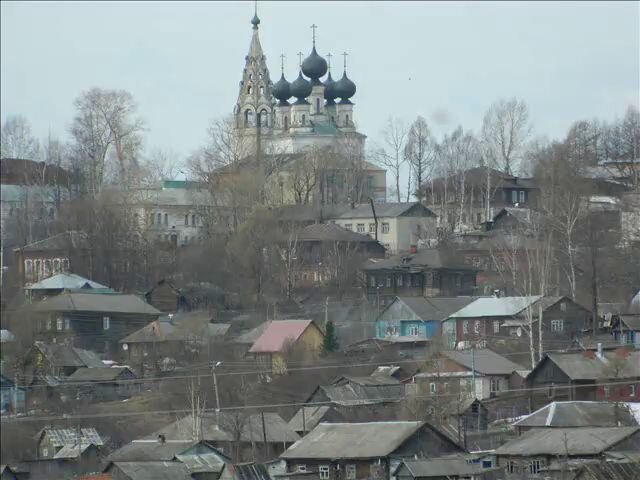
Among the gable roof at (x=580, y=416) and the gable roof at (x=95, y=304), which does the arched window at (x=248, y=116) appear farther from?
the gable roof at (x=580, y=416)

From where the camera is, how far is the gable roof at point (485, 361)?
4334 cm

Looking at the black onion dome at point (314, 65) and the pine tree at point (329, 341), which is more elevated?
the black onion dome at point (314, 65)

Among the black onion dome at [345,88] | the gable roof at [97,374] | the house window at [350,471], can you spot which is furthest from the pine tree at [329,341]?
the black onion dome at [345,88]

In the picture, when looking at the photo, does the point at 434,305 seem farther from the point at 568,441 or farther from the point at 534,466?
the point at 534,466

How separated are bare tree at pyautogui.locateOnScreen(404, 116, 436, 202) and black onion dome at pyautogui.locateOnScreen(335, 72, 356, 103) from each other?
410 inches

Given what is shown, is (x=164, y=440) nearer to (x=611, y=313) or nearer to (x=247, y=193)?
(x=611, y=313)

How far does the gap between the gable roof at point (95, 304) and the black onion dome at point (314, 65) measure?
25412 millimetres

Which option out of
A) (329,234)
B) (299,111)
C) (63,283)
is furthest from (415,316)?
(299,111)

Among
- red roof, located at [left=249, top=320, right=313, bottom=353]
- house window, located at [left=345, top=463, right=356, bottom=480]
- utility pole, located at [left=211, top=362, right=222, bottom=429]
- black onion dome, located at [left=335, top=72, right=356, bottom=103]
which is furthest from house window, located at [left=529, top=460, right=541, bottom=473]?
black onion dome, located at [left=335, top=72, right=356, bottom=103]

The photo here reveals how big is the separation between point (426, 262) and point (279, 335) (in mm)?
7690

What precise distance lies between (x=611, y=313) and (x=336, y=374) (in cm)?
637

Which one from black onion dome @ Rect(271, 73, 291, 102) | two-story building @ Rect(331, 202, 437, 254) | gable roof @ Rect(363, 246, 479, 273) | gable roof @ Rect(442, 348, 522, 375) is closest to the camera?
gable roof @ Rect(442, 348, 522, 375)

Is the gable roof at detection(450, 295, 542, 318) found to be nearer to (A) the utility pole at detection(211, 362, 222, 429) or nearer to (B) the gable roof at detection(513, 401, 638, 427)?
(A) the utility pole at detection(211, 362, 222, 429)

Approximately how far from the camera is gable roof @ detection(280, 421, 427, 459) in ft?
120
